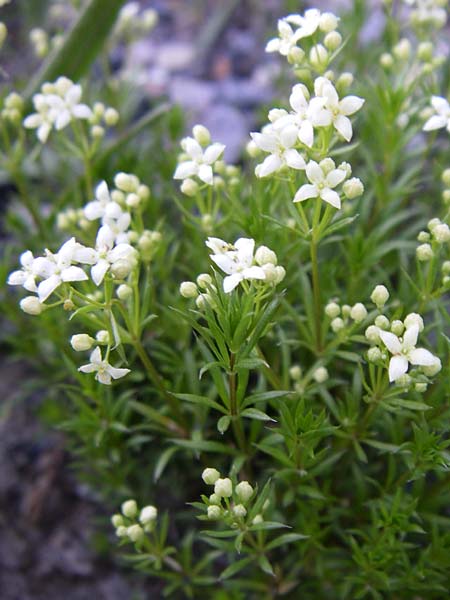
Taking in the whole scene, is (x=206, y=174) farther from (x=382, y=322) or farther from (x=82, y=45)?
(x=82, y=45)

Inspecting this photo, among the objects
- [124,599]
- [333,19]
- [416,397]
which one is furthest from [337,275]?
[124,599]

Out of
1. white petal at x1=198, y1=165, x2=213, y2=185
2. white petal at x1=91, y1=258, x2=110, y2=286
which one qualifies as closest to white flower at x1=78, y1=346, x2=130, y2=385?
white petal at x1=91, y1=258, x2=110, y2=286

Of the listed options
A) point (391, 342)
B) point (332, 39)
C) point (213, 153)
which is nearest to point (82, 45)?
point (213, 153)

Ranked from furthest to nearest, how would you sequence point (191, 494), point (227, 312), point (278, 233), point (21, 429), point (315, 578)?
point (21, 429) → point (191, 494) → point (315, 578) → point (278, 233) → point (227, 312)

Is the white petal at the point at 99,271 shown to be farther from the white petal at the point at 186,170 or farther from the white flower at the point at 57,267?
the white petal at the point at 186,170

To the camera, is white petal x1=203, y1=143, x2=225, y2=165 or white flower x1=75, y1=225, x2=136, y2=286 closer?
white flower x1=75, y1=225, x2=136, y2=286

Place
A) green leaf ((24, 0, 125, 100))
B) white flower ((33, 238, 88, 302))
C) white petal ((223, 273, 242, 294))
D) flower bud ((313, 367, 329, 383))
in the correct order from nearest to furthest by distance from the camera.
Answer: white petal ((223, 273, 242, 294))
white flower ((33, 238, 88, 302))
flower bud ((313, 367, 329, 383))
green leaf ((24, 0, 125, 100))

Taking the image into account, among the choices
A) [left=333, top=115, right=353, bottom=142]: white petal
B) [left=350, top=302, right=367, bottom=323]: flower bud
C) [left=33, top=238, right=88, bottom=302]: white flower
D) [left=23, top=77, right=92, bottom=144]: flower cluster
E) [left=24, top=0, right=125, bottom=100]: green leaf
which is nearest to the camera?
[left=33, top=238, right=88, bottom=302]: white flower

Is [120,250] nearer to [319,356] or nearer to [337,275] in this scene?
[319,356]

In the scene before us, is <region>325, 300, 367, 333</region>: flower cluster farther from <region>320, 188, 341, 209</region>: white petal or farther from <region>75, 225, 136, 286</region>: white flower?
<region>75, 225, 136, 286</region>: white flower
